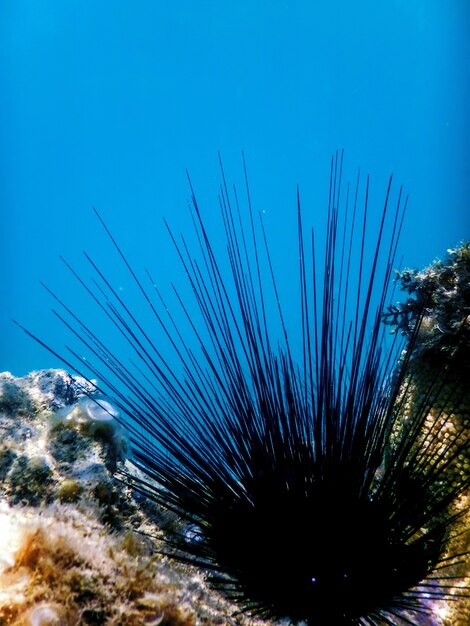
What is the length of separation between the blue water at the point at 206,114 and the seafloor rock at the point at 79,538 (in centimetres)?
6812

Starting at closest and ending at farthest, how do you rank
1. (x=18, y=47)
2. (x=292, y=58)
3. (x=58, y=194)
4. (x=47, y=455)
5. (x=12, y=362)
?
(x=47, y=455)
(x=18, y=47)
(x=292, y=58)
(x=12, y=362)
(x=58, y=194)

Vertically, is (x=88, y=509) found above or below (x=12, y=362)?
below

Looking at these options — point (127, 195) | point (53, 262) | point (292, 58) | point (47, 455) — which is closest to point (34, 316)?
point (53, 262)

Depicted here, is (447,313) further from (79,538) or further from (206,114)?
(206,114)

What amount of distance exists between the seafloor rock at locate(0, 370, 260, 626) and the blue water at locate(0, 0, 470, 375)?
68.1m

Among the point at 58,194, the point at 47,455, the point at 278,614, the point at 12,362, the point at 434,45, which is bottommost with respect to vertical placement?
the point at 278,614

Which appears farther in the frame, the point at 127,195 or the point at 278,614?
the point at 127,195

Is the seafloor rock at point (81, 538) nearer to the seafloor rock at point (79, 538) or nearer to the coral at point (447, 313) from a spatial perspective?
the seafloor rock at point (79, 538)

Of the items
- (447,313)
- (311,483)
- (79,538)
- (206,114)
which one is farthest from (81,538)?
(206,114)

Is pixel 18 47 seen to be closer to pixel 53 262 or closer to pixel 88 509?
pixel 53 262

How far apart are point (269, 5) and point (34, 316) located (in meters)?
88.6

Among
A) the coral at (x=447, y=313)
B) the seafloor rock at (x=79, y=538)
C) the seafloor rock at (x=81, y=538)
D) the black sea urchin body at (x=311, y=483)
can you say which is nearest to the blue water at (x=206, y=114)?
the coral at (x=447, y=313)

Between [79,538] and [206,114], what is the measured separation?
9831cm

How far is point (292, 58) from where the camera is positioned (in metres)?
78.4
